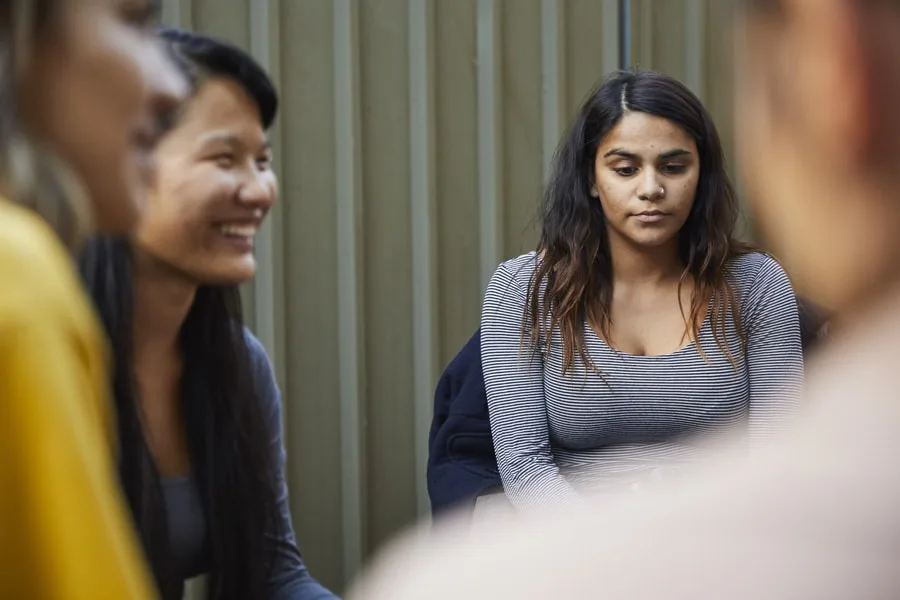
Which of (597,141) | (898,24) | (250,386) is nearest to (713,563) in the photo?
(898,24)

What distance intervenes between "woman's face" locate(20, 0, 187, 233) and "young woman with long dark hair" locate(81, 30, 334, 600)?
1.90ft

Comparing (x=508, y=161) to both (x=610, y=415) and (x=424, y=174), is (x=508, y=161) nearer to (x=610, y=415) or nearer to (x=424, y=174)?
(x=424, y=174)

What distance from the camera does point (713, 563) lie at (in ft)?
1.23

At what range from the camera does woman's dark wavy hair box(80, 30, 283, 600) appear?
150 centimetres

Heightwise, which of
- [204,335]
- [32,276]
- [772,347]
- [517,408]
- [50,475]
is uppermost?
[32,276]

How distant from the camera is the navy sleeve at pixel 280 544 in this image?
5.51ft

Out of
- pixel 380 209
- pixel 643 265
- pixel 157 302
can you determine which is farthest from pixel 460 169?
pixel 157 302

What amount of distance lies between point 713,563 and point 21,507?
1.27 ft

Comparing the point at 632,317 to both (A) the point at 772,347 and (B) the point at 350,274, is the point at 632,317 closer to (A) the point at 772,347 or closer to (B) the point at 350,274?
(A) the point at 772,347

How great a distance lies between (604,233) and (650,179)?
7.1 inches

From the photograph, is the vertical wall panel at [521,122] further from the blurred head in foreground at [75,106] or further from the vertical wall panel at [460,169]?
the blurred head in foreground at [75,106]

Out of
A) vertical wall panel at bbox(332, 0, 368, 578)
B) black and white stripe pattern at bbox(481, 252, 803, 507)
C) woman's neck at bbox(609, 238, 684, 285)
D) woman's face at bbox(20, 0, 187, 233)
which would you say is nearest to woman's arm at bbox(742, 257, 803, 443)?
black and white stripe pattern at bbox(481, 252, 803, 507)

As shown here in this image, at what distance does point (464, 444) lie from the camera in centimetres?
237

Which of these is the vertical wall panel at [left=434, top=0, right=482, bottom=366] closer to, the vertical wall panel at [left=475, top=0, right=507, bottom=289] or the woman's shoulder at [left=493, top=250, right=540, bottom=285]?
the vertical wall panel at [left=475, top=0, right=507, bottom=289]
